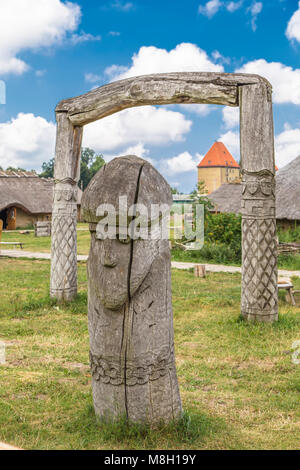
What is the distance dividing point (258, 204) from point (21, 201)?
23.8 metres

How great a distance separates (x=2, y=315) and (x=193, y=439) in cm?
497

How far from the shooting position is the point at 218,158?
2489 inches

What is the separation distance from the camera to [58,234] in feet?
25.8

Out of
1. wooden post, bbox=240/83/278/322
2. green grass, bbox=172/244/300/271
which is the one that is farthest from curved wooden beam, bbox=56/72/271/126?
green grass, bbox=172/244/300/271

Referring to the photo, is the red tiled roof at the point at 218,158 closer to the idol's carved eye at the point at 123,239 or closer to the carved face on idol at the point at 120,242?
the carved face on idol at the point at 120,242

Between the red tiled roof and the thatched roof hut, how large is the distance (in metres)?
41.9

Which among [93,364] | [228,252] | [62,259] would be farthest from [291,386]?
[228,252]

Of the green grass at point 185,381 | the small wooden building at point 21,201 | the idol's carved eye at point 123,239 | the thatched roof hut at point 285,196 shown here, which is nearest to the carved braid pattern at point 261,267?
the green grass at point 185,381

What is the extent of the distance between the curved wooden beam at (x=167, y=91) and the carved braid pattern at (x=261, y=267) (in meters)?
1.79

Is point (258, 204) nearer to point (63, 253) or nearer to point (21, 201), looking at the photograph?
point (63, 253)

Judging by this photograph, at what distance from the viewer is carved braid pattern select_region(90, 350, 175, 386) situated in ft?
10.5

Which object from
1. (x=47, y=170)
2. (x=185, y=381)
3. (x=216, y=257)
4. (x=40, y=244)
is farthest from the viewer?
(x=47, y=170)

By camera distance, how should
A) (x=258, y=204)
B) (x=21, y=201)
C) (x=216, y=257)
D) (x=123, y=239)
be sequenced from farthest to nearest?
(x=21, y=201) → (x=216, y=257) → (x=258, y=204) → (x=123, y=239)

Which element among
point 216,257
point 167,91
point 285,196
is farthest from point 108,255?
point 285,196
